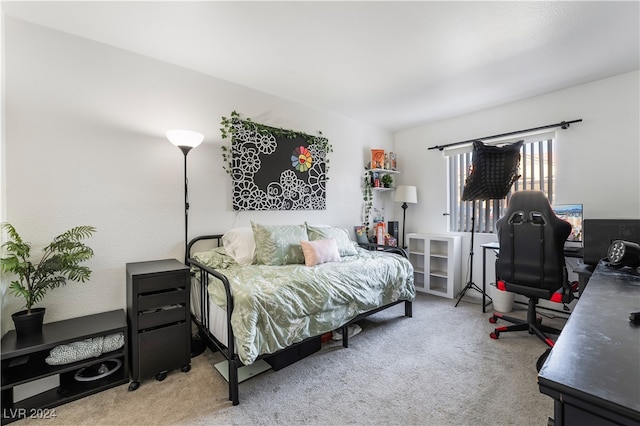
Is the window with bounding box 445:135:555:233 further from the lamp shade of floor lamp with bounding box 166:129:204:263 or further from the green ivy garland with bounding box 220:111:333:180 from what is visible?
the lamp shade of floor lamp with bounding box 166:129:204:263

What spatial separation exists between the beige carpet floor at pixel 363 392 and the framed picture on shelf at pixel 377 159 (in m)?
2.44

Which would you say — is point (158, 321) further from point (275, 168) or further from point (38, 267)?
point (275, 168)

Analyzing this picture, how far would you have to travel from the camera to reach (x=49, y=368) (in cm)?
164

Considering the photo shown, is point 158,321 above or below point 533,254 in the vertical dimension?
below

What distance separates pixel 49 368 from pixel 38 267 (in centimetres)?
62

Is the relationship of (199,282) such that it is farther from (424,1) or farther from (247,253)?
(424,1)

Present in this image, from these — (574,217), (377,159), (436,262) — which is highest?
(377,159)

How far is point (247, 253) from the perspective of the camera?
2557 mm

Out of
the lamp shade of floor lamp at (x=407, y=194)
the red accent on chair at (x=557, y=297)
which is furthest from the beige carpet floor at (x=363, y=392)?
the lamp shade of floor lamp at (x=407, y=194)

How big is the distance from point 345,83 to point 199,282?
2.35 metres

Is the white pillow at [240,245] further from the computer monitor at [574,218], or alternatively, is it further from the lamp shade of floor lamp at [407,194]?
the computer monitor at [574,218]

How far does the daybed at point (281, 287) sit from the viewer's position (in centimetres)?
171

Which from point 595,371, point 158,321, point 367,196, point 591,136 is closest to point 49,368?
point 158,321

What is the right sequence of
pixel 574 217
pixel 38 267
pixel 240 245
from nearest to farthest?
1. pixel 38 267
2. pixel 240 245
3. pixel 574 217
